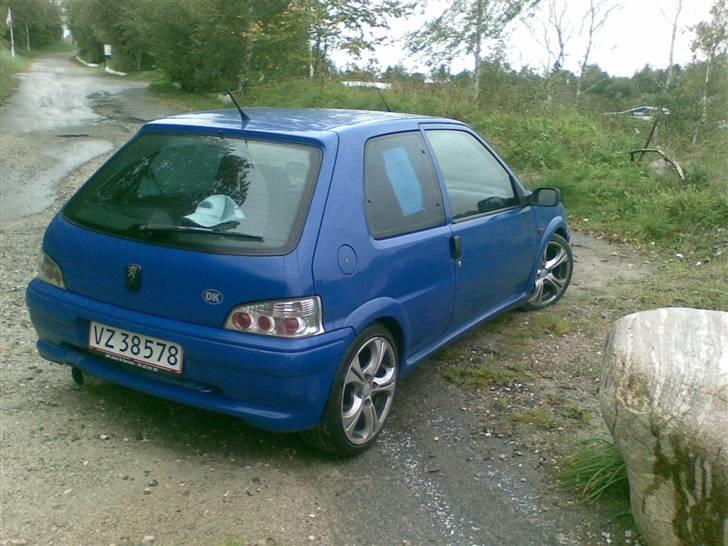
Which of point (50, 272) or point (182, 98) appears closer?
point (50, 272)

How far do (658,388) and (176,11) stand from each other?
29.2 m

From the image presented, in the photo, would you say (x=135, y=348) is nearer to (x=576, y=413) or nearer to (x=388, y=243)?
(x=388, y=243)

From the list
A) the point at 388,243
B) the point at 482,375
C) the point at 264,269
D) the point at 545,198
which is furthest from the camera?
the point at 545,198

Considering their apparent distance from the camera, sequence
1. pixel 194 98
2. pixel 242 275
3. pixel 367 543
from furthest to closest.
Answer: pixel 194 98
pixel 242 275
pixel 367 543

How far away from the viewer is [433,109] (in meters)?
17.9

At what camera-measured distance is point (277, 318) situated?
341cm

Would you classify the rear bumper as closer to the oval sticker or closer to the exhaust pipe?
the oval sticker

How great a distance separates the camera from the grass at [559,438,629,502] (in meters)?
3.54

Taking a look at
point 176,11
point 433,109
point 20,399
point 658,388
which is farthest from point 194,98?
point 658,388

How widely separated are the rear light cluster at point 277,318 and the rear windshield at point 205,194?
247mm

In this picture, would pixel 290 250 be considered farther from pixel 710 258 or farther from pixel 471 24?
pixel 471 24

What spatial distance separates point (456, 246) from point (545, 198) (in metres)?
1.35

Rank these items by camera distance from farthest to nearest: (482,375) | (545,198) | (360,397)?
(545,198), (482,375), (360,397)

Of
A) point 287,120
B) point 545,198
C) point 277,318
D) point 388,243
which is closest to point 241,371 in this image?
point 277,318
